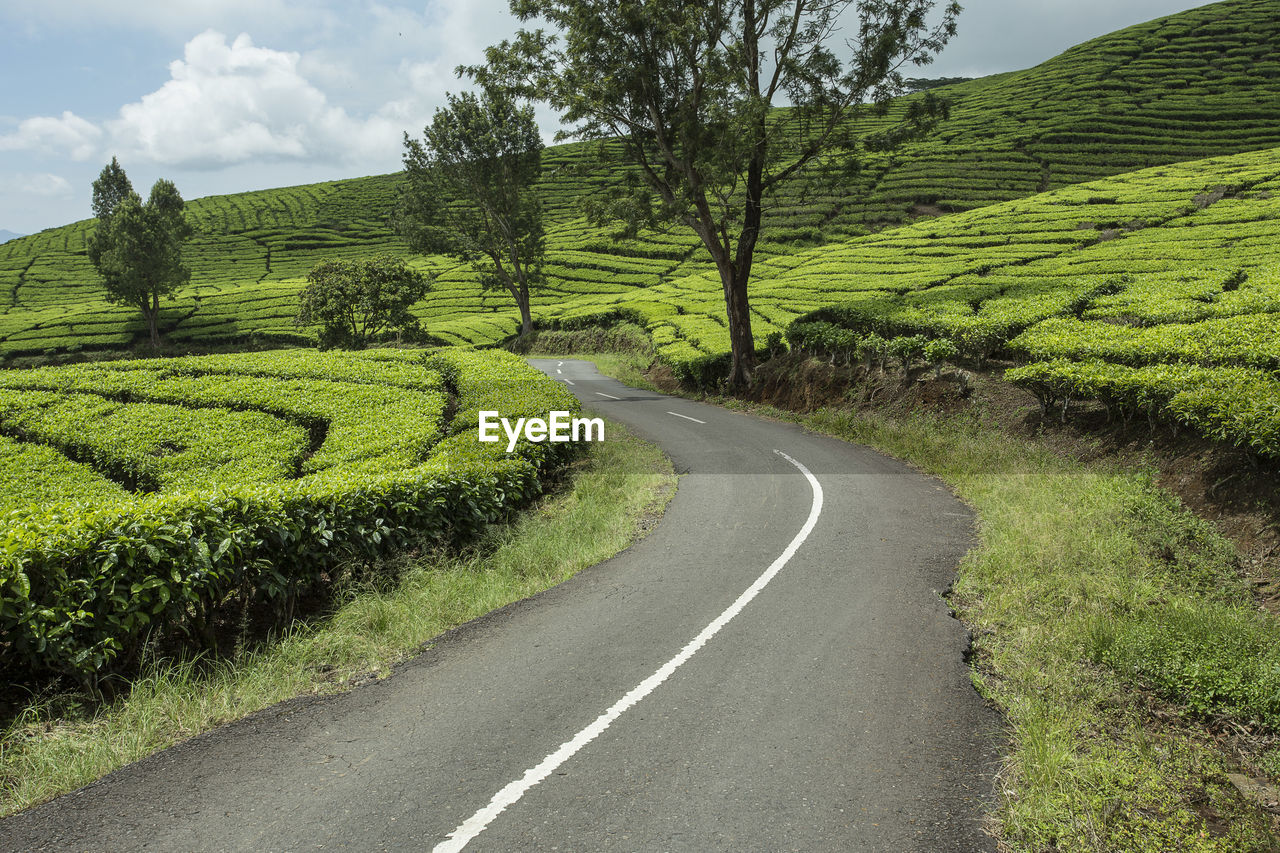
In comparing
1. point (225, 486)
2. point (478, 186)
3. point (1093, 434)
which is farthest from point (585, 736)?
point (478, 186)

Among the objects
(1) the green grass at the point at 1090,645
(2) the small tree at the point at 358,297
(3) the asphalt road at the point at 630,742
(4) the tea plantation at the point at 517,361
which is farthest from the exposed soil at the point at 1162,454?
(2) the small tree at the point at 358,297

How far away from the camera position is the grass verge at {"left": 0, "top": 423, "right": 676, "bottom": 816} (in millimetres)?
5023

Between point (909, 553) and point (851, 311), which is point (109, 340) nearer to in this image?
point (851, 311)

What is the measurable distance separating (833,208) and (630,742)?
237 feet

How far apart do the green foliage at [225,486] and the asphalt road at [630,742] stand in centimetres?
175

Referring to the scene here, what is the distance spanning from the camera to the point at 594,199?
23.9m

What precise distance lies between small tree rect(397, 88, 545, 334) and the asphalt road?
42.2m

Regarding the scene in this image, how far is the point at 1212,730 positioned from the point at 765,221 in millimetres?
72655

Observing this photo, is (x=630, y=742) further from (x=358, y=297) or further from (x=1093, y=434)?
(x=358, y=297)

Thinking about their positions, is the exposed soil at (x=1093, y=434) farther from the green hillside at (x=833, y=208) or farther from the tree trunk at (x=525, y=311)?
the tree trunk at (x=525, y=311)

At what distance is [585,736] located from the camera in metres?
5.17

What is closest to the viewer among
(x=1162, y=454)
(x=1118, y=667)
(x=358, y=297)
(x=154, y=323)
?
(x=1118, y=667)

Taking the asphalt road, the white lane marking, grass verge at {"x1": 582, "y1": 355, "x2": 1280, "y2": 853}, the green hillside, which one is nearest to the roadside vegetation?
grass verge at {"x1": 582, "y1": 355, "x2": 1280, "y2": 853}

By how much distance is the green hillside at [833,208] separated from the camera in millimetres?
58938
